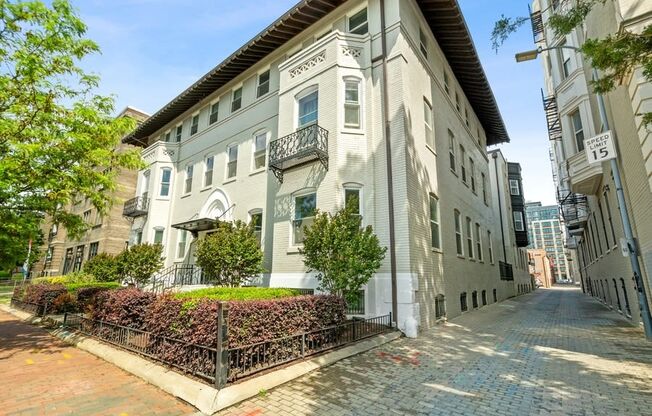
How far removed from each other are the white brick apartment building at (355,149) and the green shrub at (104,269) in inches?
105

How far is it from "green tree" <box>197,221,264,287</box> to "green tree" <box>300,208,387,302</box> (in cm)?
331

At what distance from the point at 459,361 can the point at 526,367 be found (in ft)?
4.28

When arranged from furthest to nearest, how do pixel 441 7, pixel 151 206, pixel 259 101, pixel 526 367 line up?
1. pixel 151 206
2. pixel 259 101
3. pixel 441 7
4. pixel 526 367

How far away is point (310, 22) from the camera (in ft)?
51.0

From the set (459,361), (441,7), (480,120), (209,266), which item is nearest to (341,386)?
(459,361)

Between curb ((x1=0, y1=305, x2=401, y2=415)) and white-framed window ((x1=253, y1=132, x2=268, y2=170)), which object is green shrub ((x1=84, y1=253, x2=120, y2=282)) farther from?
curb ((x1=0, y1=305, x2=401, y2=415))

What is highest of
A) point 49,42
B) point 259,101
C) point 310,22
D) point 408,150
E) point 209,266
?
point 310,22

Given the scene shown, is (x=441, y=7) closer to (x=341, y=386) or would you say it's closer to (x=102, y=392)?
(x=341, y=386)

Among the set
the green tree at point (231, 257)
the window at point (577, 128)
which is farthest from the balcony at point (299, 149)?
the window at point (577, 128)

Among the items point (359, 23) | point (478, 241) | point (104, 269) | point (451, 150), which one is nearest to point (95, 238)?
point (104, 269)

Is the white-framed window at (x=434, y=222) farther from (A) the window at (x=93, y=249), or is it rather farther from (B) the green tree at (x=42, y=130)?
(A) the window at (x=93, y=249)

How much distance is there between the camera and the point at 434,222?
13.9 meters

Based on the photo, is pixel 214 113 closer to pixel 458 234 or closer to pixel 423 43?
pixel 423 43

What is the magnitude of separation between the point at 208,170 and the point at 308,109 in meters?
8.43
